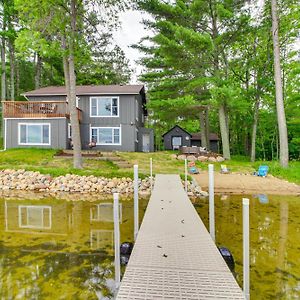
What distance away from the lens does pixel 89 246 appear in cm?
536

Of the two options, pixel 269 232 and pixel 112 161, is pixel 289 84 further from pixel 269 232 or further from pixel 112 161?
pixel 269 232

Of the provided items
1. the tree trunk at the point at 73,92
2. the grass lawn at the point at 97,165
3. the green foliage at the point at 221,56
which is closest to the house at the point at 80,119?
the grass lawn at the point at 97,165

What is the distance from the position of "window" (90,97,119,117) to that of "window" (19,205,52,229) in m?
12.5

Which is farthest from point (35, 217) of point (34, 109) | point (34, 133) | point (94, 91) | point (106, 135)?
point (94, 91)

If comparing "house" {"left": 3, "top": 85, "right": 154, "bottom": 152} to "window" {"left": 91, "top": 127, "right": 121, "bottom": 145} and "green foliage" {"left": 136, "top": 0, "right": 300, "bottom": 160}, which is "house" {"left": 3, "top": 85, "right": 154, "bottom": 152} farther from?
"green foliage" {"left": 136, "top": 0, "right": 300, "bottom": 160}

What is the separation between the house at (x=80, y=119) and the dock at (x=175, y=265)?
48.8 feet

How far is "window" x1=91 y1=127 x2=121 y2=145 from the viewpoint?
20.2 meters

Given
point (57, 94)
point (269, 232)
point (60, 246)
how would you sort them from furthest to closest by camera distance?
point (57, 94) < point (269, 232) < point (60, 246)

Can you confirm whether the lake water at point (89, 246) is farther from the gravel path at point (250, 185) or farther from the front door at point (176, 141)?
the front door at point (176, 141)

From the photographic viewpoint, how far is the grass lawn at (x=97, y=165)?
12.7 m

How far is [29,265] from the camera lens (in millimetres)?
4512

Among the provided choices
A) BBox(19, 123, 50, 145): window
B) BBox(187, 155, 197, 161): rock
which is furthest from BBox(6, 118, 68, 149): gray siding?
BBox(187, 155, 197, 161): rock

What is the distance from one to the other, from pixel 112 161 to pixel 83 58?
6.07m

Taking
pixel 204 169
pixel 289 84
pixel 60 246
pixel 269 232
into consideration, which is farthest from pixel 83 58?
pixel 289 84
